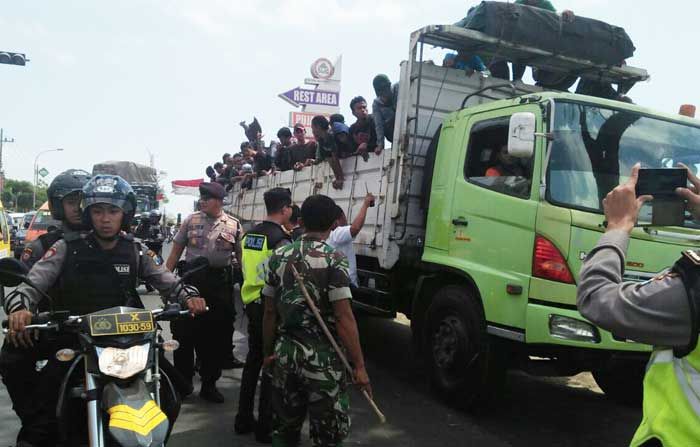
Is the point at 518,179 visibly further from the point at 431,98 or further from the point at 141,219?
the point at 141,219

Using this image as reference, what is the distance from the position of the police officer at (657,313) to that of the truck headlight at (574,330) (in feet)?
7.79

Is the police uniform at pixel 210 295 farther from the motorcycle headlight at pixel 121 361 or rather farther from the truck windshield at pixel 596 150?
the truck windshield at pixel 596 150

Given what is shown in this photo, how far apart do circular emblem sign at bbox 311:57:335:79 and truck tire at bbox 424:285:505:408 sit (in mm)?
17032

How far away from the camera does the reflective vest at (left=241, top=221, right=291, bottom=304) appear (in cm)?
404

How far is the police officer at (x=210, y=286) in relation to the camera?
490 cm

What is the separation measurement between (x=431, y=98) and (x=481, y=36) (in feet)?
2.31

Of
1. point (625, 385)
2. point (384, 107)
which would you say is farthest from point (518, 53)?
point (625, 385)

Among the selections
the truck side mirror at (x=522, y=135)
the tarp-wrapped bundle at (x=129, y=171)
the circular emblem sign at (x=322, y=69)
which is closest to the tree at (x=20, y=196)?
the tarp-wrapped bundle at (x=129, y=171)

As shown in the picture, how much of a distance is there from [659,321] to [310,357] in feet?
5.67

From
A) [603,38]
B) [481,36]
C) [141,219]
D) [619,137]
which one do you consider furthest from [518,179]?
[141,219]

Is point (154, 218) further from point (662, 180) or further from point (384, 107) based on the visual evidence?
point (662, 180)

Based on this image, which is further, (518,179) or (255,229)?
(518,179)

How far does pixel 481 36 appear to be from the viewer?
5.53 meters

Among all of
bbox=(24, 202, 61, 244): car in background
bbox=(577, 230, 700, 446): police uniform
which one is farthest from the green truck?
bbox=(24, 202, 61, 244): car in background
